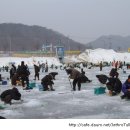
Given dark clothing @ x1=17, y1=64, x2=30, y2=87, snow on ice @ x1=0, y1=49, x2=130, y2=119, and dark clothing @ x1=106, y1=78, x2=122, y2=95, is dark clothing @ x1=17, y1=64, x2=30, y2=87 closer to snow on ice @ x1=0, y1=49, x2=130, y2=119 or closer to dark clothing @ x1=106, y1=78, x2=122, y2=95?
snow on ice @ x1=0, y1=49, x2=130, y2=119

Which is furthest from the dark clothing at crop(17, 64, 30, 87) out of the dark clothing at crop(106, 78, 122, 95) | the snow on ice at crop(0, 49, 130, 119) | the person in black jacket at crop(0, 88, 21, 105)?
the person in black jacket at crop(0, 88, 21, 105)

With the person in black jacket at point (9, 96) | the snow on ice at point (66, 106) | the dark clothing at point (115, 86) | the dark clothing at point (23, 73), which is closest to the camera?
the snow on ice at point (66, 106)

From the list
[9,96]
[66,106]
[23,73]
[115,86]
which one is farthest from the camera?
[23,73]

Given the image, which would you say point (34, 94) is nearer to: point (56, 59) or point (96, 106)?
point (96, 106)

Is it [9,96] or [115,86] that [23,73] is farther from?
[9,96]

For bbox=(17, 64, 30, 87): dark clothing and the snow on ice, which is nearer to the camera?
the snow on ice

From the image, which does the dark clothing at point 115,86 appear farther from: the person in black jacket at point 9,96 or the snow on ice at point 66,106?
the person in black jacket at point 9,96

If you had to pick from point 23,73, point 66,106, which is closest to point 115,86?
point 66,106

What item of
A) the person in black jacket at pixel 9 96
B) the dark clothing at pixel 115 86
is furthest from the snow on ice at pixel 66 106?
the dark clothing at pixel 115 86

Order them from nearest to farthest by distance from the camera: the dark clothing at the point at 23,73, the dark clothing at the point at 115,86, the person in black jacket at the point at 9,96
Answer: the person in black jacket at the point at 9,96 → the dark clothing at the point at 115,86 → the dark clothing at the point at 23,73

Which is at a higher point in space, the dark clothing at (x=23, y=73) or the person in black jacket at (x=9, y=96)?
the dark clothing at (x=23, y=73)

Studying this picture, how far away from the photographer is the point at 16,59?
6538 centimetres

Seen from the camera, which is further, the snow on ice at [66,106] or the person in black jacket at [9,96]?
the person in black jacket at [9,96]

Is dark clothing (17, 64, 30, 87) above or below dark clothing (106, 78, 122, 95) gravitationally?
above
